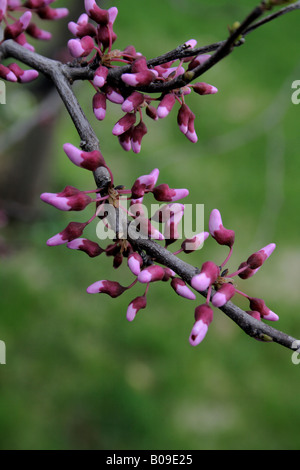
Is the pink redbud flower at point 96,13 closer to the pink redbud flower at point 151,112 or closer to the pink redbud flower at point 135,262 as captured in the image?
the pink redbud flower at point 151,112

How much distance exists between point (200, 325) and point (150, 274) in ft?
0.53

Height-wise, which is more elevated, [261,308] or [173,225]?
[173,225]

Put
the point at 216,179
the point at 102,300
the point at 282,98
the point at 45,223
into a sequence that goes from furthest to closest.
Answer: the point at 282,98 → the point at 216,179 → the point at 102,300 → the point at 45,223

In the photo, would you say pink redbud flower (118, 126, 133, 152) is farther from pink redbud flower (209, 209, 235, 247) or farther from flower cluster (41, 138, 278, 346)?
pink redbud flower (209, 209, 235, 247)

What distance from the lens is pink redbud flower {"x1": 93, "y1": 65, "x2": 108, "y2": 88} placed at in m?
1.21

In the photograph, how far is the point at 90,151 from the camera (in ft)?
4.05

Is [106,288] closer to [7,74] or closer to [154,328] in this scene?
[7,74]

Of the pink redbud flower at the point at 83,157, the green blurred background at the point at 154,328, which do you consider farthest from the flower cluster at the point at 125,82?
the green blurred background at the point at 154,328

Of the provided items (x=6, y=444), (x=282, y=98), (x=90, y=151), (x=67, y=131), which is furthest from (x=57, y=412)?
(x=282, y=98)

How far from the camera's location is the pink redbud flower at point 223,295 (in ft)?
3.60

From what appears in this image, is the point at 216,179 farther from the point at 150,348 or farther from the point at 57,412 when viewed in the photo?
the point at 57,412

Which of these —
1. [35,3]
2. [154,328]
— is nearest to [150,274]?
[35,3]

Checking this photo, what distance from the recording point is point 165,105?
125 cm

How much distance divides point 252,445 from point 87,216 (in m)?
2.05
